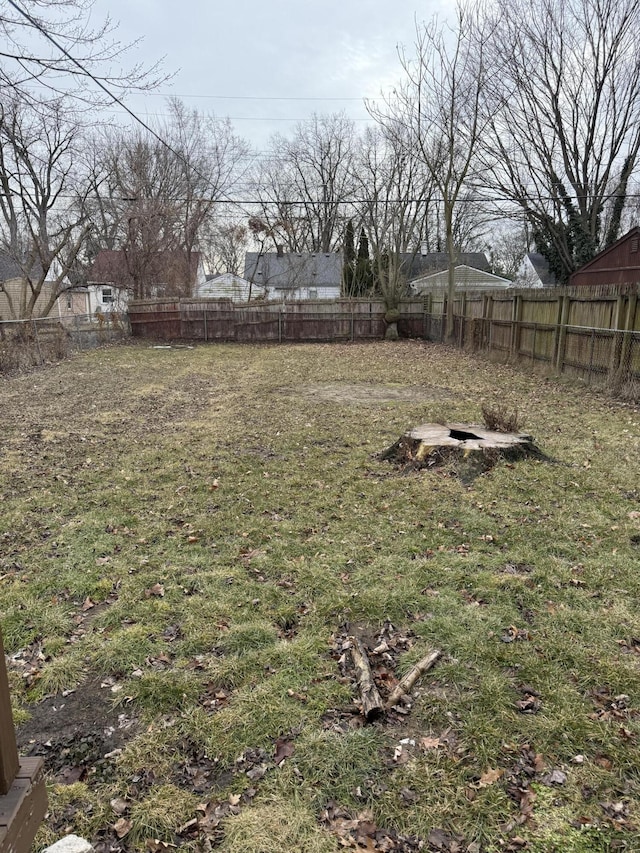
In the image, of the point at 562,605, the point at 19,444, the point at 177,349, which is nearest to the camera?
the point at 562,605

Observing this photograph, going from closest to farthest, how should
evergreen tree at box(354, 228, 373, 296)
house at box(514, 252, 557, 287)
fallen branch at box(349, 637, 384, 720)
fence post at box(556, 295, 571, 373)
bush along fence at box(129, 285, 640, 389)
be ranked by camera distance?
fallen branch at box(349, 637, 384, 720) < bush along fence at box(129, 285, 640, 389) < fence post at box(556, 295, 571, 373) < evergreen tree at box(354, 228, 373, 296) < house at box(514, 252, 557, 287)

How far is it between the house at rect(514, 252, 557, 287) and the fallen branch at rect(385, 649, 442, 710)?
3713cm

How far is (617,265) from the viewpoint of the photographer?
19.2 meters

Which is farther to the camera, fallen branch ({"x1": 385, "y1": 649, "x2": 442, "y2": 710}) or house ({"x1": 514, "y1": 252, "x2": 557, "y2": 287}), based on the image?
house ({"x1": 514, "y1": 252, "x2": 557, "y2": 287})

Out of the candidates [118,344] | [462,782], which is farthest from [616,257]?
[462,782]

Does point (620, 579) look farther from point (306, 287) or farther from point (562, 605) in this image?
point (306, 287)

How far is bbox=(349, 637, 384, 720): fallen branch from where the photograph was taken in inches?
84.7

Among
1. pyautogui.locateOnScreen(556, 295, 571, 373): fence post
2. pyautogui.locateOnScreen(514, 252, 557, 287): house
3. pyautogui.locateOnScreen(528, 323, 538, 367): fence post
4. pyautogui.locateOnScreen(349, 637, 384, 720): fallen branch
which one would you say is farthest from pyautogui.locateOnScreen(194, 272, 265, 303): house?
pyautogui.locateOnScreen(349, 637, 384, 720): fallen branch

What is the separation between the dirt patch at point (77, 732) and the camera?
1.97 meters

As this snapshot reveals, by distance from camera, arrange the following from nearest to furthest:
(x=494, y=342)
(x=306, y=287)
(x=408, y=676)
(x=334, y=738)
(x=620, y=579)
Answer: (x=334, y=738)
(x=408, y=676)
(x=620, y=579)
(x=494, y=342)
(x=306, y=287)

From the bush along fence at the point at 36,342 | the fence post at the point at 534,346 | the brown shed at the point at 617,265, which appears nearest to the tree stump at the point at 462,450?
the fence post at the point at 534,346

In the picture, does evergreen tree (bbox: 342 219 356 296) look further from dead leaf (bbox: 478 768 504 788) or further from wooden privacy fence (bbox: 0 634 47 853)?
wooden privacy fence (bbox: 0 634 47 853)

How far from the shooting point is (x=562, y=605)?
2.82m

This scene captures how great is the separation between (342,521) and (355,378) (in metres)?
7.52
